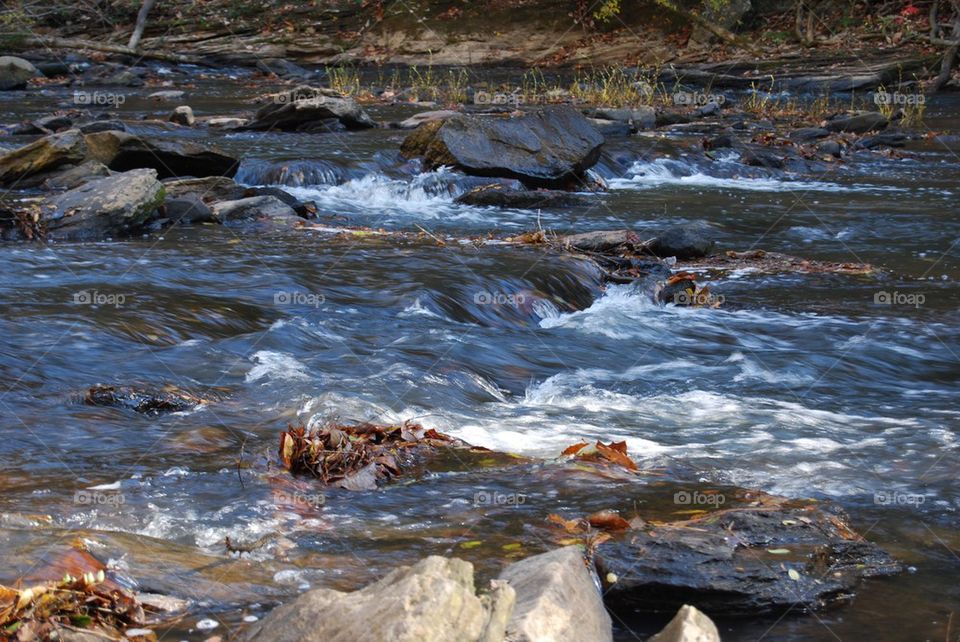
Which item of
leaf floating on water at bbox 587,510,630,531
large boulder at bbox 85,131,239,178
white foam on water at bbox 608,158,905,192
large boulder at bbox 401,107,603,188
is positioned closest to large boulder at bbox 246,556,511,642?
leaf floating on water at bbox 587,510,630,531

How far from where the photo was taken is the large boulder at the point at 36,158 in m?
11.2

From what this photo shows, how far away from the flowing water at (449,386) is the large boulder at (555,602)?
0.41m

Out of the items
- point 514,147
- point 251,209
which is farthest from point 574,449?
point 514,147

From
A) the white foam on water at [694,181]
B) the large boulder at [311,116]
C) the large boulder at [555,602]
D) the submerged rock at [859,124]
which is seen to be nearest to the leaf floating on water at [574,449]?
the large boulder at [555,602]

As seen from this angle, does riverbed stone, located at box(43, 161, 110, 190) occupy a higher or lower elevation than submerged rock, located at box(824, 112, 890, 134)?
higher

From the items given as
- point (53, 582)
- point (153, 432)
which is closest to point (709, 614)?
point (53, 582)

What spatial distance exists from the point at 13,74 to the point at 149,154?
11696mm

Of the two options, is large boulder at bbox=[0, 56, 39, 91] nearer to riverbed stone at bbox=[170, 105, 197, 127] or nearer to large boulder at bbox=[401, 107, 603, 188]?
riverbed stone at bbox=[170, 105, 197, 127]

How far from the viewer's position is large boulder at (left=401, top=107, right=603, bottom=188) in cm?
1283

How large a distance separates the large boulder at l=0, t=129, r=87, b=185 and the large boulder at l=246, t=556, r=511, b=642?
987 cm

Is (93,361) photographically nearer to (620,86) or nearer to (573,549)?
(573,549)

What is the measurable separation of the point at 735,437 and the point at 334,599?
3182 mm

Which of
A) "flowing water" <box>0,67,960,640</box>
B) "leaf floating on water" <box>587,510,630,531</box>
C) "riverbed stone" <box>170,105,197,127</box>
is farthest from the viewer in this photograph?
"riverbed stone" <box>170,105,197,127</box>

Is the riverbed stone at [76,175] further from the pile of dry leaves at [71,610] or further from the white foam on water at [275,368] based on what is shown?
the pile of dry leaves at [71,610]
